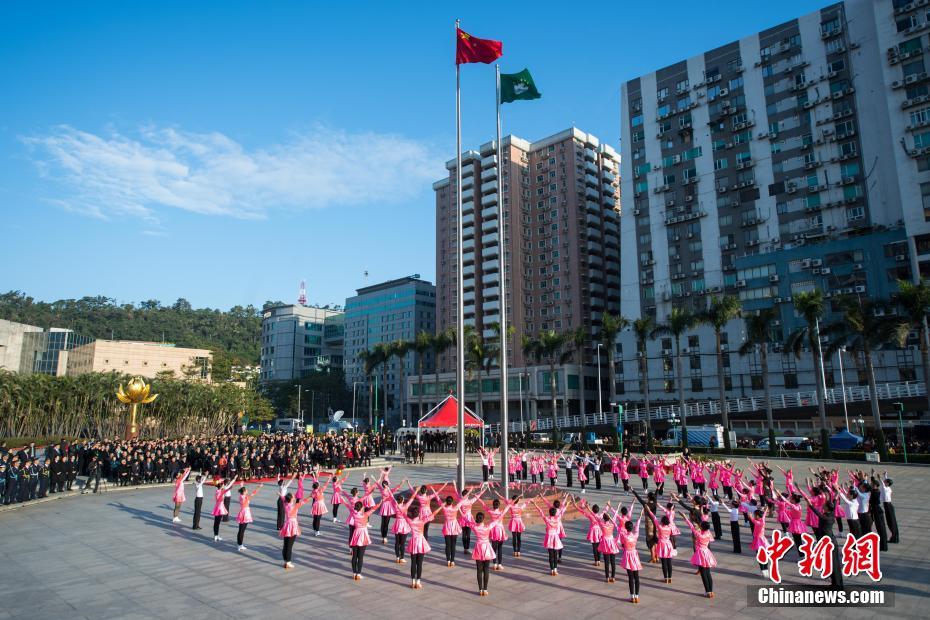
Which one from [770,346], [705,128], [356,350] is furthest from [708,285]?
[356,350]

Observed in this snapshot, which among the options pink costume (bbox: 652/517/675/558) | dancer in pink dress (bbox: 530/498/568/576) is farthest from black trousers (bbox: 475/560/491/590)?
pink costume (bbox: 652/517/675/558)

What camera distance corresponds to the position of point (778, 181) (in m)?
68.1

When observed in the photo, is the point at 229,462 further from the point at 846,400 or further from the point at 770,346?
the point at 770,346

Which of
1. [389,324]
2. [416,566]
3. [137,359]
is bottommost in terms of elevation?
[416,566]

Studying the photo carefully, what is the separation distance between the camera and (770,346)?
64.4 meters

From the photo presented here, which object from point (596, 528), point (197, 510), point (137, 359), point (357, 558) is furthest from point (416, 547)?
point (137, 359)

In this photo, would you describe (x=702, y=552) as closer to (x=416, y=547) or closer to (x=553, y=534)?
(x=553, y=534)

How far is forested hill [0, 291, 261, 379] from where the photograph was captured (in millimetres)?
140125

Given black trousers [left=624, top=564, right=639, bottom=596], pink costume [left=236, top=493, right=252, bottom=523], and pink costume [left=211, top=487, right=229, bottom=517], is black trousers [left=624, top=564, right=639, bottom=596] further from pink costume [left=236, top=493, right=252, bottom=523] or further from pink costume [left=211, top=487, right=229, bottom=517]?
pink costume [left=211, top=487, right=229, bottom=517]

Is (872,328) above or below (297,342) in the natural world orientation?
below

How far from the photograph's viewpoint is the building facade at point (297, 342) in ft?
463

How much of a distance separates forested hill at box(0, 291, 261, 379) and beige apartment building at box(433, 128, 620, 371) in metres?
63.2

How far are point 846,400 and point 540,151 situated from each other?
64503 mm

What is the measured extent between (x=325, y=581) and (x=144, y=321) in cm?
16155
